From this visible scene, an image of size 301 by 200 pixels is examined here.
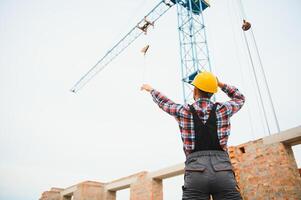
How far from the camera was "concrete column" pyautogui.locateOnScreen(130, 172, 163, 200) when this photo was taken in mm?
11516

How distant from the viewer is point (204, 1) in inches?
703

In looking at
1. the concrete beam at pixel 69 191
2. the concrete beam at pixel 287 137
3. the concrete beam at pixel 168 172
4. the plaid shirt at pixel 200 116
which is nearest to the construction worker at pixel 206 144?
the plaid shirt at pixel 200 116

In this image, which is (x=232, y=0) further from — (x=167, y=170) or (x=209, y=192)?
(x=209, y=192)

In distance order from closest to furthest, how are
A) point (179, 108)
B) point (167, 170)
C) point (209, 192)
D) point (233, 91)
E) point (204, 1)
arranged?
point (209, 192) < point (179, 108) < point (233, 91) < point (167, 170) < point (204, 1)

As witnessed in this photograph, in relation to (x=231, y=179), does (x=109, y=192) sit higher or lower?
higher

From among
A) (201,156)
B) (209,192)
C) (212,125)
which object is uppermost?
(212,125)

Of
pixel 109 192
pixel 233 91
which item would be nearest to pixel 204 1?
pixel 109 192

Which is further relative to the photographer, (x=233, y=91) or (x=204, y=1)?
(x=204, y=1)

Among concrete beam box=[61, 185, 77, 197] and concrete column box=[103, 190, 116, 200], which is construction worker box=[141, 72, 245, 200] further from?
concrete beam box=[61, 185, 77, 197]

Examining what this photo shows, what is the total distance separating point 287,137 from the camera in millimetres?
7031

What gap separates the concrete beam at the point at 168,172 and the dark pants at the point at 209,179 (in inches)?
348

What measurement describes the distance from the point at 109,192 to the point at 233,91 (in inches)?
599

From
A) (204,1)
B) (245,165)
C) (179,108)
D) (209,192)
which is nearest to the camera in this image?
(209,192)

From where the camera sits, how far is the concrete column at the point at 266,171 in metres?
6.75
